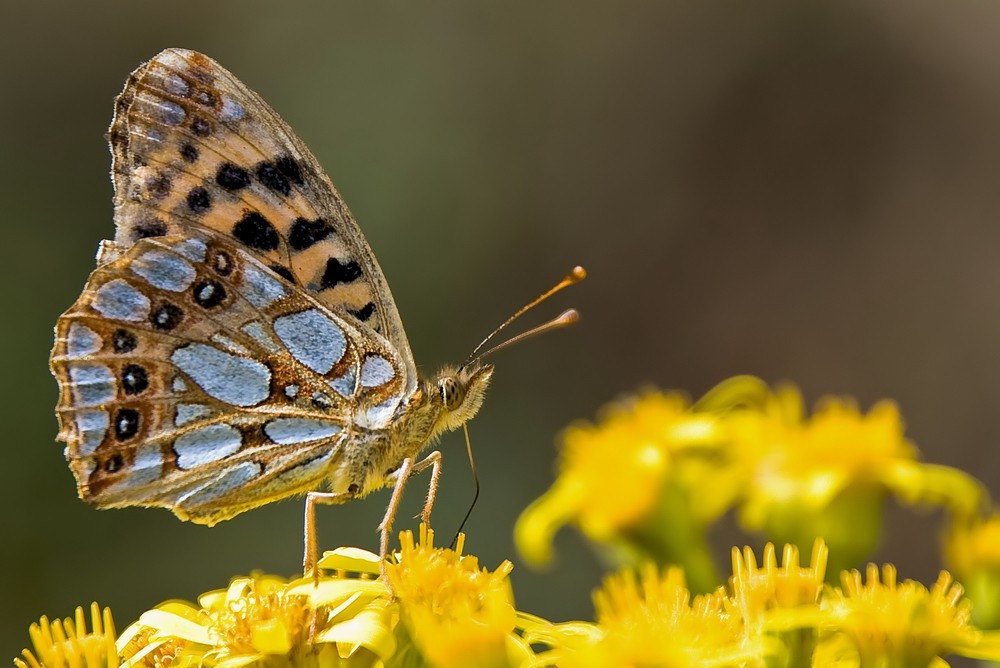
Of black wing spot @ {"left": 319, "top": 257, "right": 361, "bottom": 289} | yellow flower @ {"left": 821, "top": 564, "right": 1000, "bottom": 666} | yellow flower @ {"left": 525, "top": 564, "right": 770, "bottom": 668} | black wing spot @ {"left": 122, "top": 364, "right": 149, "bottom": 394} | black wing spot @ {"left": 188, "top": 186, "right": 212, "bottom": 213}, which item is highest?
black wing spot @ {"left": 188, "top": 186, "right": 212, "bottom": 213}

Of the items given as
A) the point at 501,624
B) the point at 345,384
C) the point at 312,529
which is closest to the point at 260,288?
the point at 345,384

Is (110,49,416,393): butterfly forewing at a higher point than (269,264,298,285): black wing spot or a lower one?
higher

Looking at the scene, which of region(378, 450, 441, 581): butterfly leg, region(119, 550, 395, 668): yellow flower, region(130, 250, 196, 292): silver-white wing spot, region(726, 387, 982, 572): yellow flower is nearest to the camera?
region(119, 550, 395, 668): yellow flower

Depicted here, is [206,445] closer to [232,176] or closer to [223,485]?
[223,485]

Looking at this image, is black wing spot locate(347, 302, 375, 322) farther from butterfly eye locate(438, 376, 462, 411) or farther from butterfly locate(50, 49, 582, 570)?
butterfly eye locate(438, 376, 462, 411)

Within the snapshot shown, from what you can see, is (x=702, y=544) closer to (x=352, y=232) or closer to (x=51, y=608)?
(x=352, y=232)

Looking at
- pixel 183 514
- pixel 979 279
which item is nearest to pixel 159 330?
pixel 183 514

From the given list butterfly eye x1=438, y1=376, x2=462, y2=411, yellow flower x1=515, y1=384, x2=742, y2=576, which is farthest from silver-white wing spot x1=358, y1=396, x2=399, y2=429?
yellow flower x1=515, y1=384, x2=742, y2=576
